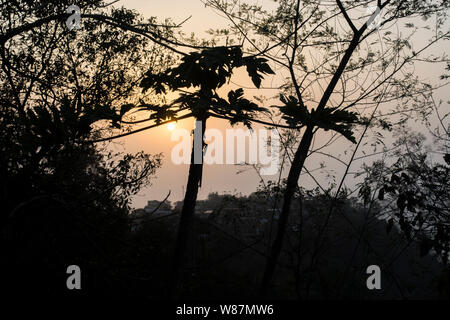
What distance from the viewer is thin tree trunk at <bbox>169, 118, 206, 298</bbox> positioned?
4438 mm

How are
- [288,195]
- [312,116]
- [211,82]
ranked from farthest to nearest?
[288,195], [211,82], [312,116]

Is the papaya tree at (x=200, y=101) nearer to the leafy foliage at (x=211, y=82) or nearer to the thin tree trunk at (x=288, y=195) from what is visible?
the leafy foliage at (x=211, y=82)

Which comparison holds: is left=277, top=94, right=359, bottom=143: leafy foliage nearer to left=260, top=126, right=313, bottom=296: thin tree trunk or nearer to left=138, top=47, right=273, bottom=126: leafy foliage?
left=138, top=47, right=273, bottom=126: leafy foliage

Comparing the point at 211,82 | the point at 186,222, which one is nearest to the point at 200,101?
the point at 211,82

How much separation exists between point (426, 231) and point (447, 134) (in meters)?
1.98

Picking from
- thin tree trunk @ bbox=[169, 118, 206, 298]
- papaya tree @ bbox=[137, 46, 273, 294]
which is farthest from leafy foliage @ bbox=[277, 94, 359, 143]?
thin tree trunk @ bbox=[169, 118, 206, 298]

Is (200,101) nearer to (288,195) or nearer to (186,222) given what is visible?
(186,222)

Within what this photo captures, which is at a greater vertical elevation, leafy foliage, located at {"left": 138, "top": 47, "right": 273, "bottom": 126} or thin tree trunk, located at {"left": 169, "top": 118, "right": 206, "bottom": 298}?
leafy foliage, located at {"left": 138, "top": 47, "right": 273, "bottom": 126}

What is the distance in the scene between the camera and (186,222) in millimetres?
4496

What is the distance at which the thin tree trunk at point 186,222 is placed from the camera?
14.6ft

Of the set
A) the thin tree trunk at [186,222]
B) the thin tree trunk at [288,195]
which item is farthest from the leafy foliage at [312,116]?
the thin tree trunk at [288,195]
